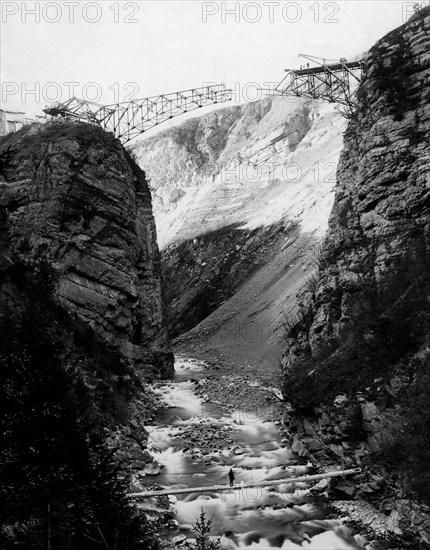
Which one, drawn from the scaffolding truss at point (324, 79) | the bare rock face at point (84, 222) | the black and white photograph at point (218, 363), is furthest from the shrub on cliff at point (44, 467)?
the scaffolding truss at point (324, 79)

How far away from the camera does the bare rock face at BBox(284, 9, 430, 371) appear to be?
30.4 metres

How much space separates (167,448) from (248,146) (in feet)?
297

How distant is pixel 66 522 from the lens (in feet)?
40.3

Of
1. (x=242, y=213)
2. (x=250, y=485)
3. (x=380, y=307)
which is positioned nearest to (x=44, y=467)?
(x=250, y=485)

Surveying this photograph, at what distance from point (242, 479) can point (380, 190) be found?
680 inches

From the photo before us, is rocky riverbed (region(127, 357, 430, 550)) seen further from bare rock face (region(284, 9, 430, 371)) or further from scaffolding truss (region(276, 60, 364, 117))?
scaffolding truss (region(276, 60, 364, 117))

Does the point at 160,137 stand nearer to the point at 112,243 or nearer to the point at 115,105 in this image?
the point at 115,105

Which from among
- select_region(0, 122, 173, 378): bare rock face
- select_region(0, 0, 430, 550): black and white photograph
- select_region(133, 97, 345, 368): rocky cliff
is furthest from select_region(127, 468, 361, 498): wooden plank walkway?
select_region(133, 97, 345, 368): rocky cliff

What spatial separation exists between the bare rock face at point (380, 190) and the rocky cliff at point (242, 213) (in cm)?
1702

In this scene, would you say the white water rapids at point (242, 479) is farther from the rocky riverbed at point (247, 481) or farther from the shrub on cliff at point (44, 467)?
the shrub on cliff at point (44, 467)

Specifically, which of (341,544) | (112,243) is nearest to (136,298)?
(112,243)

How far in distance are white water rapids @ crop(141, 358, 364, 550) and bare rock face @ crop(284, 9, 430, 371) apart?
544cm

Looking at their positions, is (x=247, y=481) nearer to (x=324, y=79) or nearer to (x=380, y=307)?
(x=380, y=307)

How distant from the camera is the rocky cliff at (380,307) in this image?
21.3 metres
